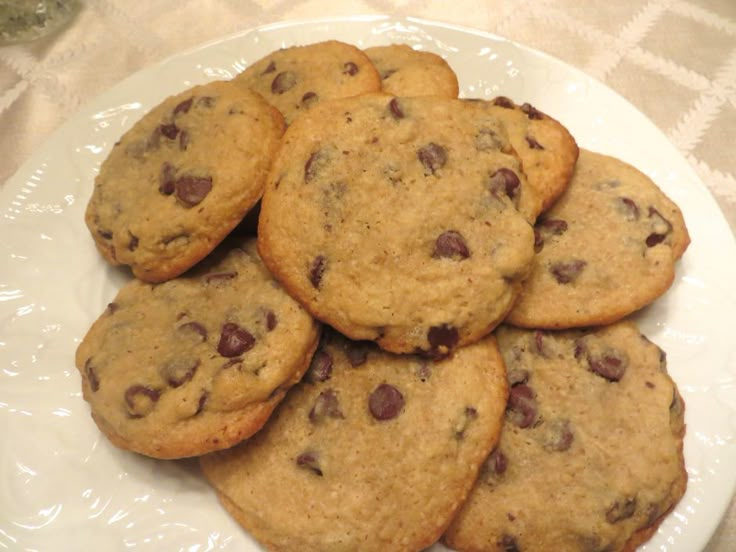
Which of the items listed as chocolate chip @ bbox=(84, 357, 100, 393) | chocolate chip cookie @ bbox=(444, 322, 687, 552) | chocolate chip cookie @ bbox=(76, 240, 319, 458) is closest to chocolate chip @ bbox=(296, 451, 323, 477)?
chocolate chip cookie @ bbox=(76, 240, 319, 458)

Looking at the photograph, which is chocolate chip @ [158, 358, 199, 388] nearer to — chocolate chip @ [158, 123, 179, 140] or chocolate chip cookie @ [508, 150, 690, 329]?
chocolate chip @ [158, 123, 179, 140]

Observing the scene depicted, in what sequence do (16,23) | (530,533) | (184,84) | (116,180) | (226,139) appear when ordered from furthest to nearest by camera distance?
(16,23) < (184,84) < (116,180) < (226,139) < (530,533)

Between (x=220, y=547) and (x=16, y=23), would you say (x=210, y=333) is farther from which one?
(x=16, y=23)

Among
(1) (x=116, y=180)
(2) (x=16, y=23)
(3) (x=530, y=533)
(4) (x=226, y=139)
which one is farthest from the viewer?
(2) (x=16, y=23)

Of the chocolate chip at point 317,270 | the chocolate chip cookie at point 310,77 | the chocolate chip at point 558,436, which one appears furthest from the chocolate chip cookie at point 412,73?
the chocolate chip at point 558,436

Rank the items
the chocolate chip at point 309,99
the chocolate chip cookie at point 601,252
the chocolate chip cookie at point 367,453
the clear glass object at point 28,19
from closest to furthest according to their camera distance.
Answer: the chocolate chip cookie at point 367,453, the chocolate chip cookie at point 601,252, the chocolate chip at point 309,99, the clear glass object at point 28,19

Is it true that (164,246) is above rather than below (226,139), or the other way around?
below

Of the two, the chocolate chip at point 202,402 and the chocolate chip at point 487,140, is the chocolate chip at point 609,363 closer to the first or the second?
the chocolate chip at point 487,140

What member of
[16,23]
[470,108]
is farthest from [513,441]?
[16,23]
